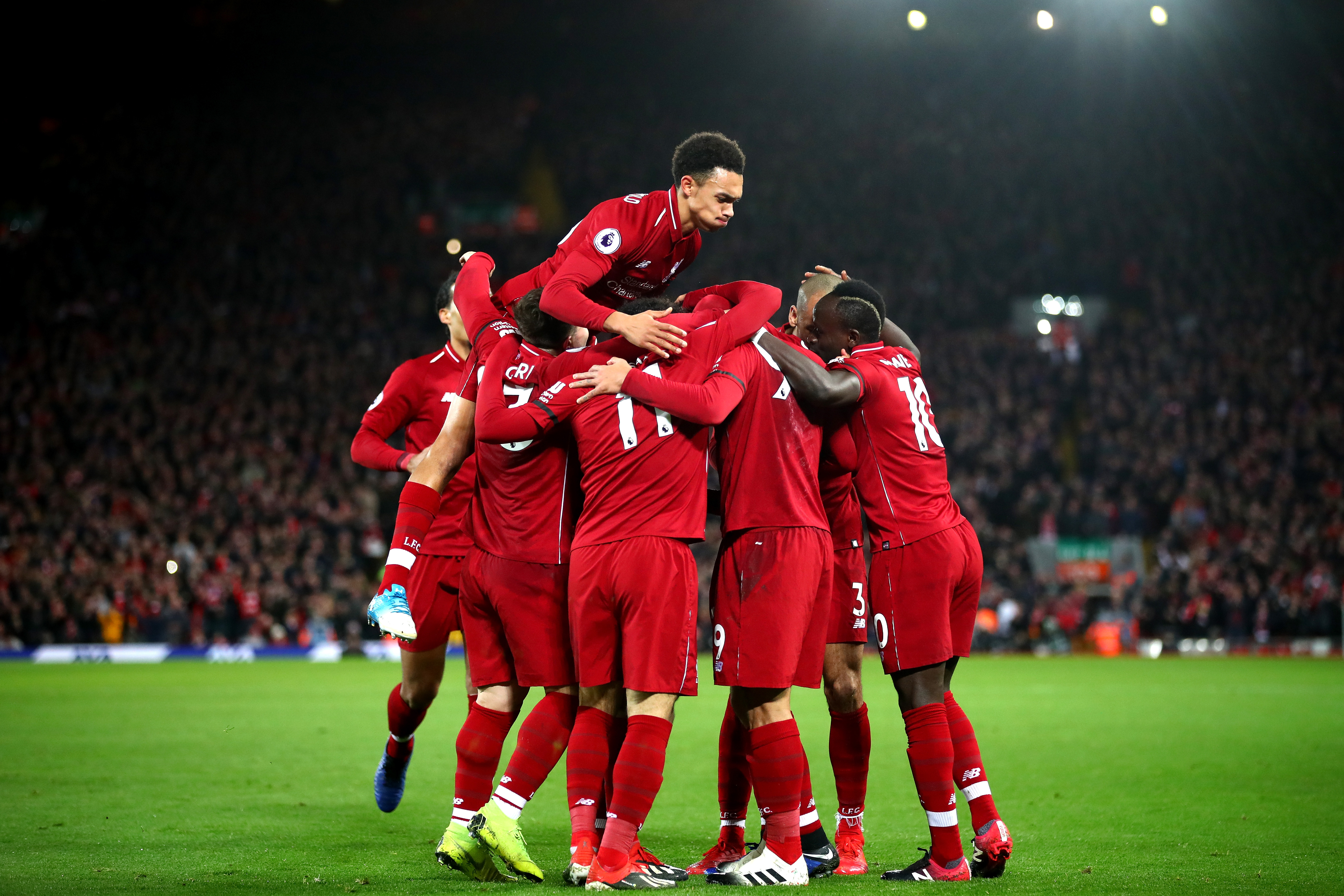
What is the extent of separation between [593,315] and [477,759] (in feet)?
7.19

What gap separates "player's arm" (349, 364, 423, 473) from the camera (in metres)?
7.69

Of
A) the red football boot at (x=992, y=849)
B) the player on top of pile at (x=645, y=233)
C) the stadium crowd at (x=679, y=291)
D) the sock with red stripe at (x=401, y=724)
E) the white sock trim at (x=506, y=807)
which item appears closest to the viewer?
the white sock trim at (x=506, y=807)

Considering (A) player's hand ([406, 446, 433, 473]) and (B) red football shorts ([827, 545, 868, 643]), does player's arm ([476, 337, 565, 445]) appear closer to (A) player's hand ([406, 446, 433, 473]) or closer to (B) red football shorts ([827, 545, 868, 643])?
(A) player's hand ([406, 446, 433, 473])

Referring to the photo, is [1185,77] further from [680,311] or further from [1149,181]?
[680,311]

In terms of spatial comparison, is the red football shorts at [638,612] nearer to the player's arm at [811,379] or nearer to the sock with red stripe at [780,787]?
the sock with red stripe at [780,787]

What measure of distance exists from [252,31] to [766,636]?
33579 millimetres

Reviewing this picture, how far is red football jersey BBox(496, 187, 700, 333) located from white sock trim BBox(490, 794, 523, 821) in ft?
7.05

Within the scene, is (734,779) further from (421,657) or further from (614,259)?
(614,259)

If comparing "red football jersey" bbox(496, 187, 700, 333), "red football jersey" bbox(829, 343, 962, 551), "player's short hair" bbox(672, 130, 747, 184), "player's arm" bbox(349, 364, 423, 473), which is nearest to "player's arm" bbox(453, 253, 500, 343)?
"red football jersey" bbox(496, 187, 700, 333)

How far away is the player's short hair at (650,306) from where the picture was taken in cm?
647

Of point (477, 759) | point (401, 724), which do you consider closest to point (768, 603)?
point (477, 759)

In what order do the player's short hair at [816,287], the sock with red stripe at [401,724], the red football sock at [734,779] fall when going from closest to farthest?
the red football sock at [734,779] → the player's short hair at [816,287] → the sock with red stripe at [401,724]

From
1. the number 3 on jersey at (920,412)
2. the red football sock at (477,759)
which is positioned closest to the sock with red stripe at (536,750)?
the red football sock at (477,759)

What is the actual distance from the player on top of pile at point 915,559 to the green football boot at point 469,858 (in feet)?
5.93
